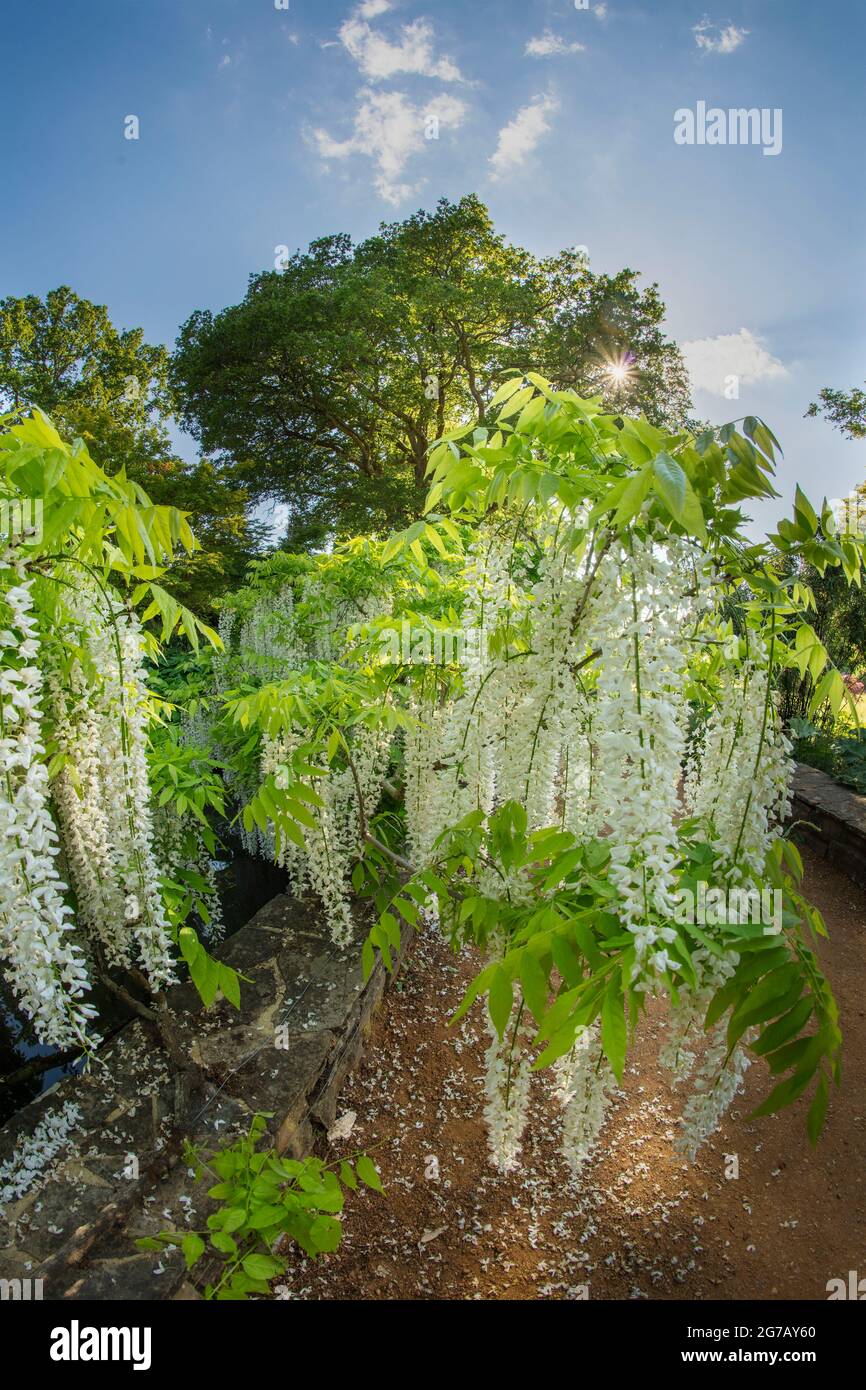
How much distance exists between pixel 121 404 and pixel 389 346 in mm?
5676

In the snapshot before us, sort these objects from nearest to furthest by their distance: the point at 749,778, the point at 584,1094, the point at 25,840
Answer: the point at 25,840, the point at 749,778, the point at 584,1094

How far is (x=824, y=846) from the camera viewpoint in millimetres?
6895

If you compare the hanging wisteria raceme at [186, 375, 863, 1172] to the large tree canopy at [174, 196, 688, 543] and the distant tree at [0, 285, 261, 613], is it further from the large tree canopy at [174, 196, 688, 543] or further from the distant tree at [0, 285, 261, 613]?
the large tree canopy at [174, 196, 688, 543]

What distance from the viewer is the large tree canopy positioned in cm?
1441

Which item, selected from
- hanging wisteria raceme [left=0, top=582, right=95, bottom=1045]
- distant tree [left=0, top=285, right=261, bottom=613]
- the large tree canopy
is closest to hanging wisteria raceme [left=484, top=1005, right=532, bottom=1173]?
hanging wisteria raceme [left=0, top=582, right=95, bottom=1045]

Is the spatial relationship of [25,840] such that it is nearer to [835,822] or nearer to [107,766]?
[107,766]

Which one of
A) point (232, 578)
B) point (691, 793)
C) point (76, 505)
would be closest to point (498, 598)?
point (76, 505)

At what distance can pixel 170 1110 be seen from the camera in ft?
9.44

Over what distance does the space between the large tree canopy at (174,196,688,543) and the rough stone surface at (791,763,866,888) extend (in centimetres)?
931

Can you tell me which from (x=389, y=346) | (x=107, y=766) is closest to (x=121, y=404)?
(x=389, y=346)
